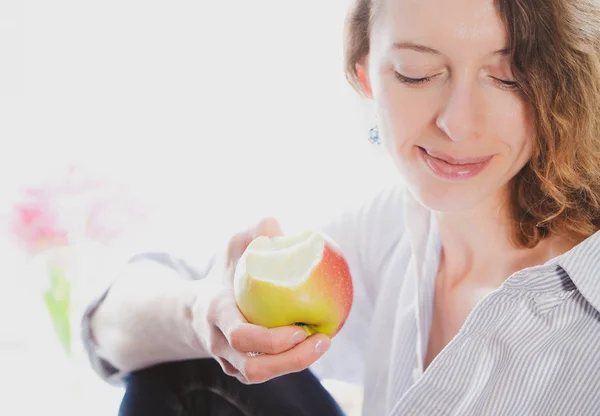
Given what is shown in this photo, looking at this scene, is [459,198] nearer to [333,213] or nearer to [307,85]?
[333,213]

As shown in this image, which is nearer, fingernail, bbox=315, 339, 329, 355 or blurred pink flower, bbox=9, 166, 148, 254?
fingernail, bbox=315, 339, 329, 355

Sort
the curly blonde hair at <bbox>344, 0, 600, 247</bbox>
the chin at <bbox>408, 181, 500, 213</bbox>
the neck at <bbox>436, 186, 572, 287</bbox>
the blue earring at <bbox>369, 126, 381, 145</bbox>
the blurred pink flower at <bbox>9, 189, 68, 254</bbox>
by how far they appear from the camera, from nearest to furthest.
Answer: the curly blonde hair at <bbox>344, 0, 600, 247</bbox>, the chin at <bbox>408, 181, 500, 213</bbox>, the neck at <bbox>436, 186, 572, 287</bbox>, the blue earring at <bbox>369, 126, 381, 145</bbox>, the blurred pink flower at <bbox>9, 189, 68, 254</bbox>

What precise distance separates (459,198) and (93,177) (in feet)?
3.80

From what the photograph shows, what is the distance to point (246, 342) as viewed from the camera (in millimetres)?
939

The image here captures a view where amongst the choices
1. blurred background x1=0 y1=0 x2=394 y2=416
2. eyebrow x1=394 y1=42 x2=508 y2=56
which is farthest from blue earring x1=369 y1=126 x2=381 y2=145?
blurred background x1=0 y1=0 x2=394 y2=416

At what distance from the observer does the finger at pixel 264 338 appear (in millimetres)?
922

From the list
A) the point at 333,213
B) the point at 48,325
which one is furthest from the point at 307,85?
the point at 48,325

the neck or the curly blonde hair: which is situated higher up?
the curly blonde hair

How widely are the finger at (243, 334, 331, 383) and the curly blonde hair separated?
0.42m

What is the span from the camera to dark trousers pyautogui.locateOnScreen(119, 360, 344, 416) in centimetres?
109

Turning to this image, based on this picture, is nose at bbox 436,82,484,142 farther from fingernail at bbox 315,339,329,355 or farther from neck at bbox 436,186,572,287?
fingernail at bbox 315,339,329,355

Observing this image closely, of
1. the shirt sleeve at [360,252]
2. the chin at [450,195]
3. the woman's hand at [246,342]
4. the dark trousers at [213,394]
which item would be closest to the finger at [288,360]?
the woman's hand at [246,342]

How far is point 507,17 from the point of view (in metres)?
1.03

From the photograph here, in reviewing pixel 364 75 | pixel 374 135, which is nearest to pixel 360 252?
pixel 374 135
